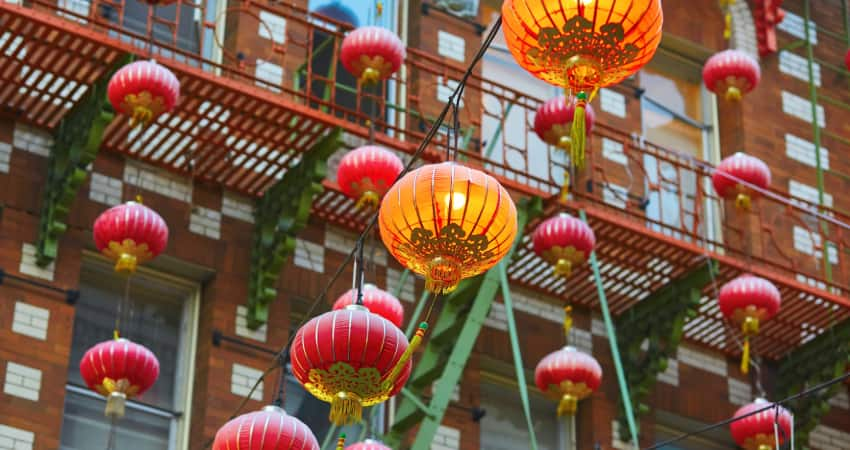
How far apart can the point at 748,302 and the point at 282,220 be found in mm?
4702

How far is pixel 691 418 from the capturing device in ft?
69.9

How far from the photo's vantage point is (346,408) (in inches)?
521

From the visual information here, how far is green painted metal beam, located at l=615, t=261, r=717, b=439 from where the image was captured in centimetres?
2020

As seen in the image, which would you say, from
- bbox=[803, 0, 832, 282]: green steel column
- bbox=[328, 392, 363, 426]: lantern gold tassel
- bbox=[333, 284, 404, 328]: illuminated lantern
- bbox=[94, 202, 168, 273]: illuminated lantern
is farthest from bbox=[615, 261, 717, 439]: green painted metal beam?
bbox=[328, 392, 363, 426]: lantern gold tassel

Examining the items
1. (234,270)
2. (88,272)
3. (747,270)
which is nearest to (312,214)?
(234,270)

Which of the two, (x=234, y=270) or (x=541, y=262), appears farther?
(x=541, y=262)

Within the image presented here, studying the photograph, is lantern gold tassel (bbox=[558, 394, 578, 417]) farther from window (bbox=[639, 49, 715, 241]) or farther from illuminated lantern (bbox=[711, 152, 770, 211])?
window (bbox=[639, 49, 715, 241])

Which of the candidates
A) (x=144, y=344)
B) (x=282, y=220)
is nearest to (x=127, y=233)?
(x=144, y=344)

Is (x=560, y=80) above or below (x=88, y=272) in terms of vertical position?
below

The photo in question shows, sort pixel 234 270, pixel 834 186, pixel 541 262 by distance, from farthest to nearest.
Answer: pixel 834 186, pixel 541 262, pixel 234 270

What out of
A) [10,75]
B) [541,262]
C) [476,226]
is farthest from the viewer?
[541,262]

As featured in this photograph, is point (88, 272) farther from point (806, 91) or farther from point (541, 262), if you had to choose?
point (806, 91)

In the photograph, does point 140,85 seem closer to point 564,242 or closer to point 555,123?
point 564,242

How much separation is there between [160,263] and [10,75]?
2424 mm
